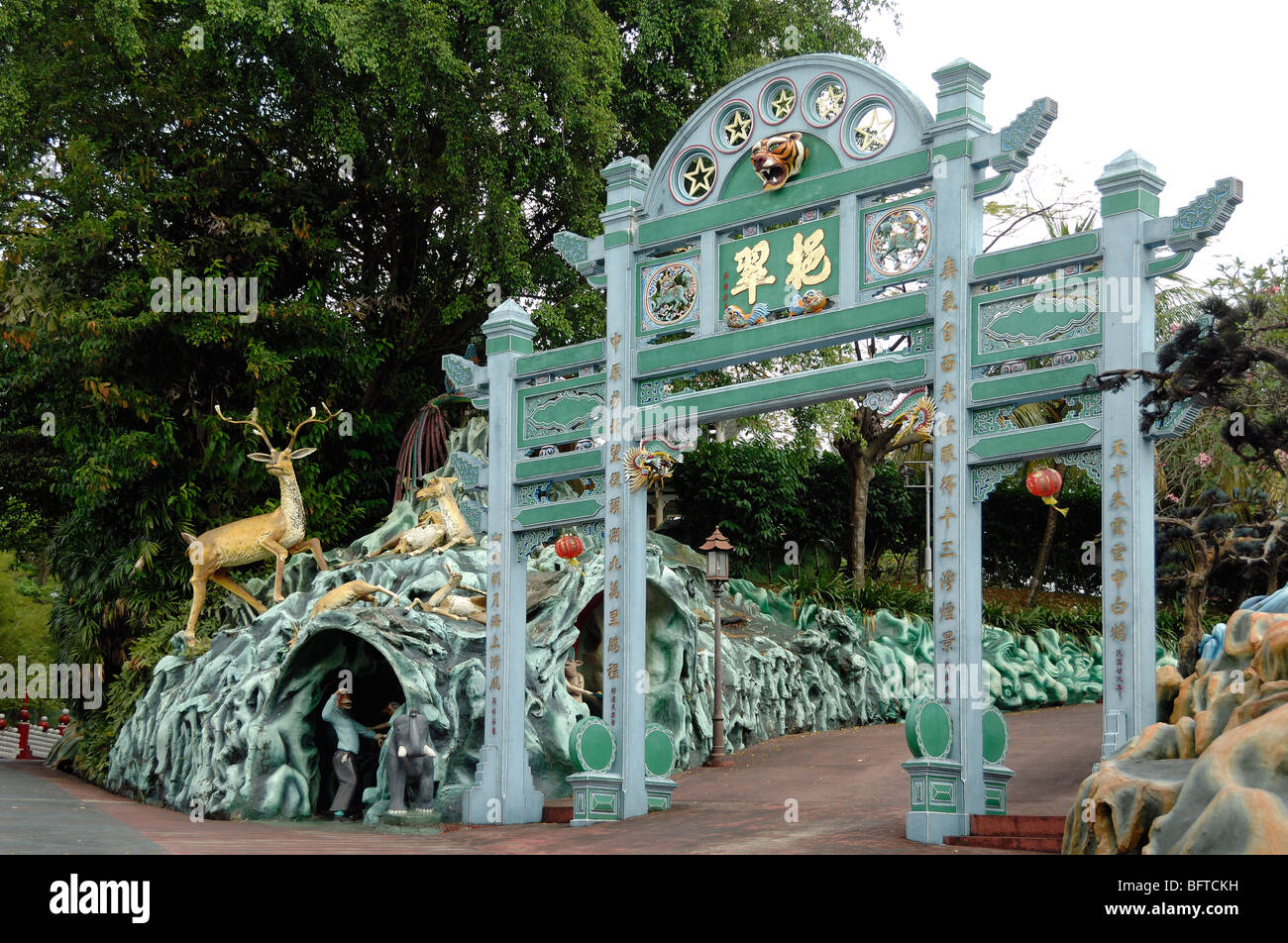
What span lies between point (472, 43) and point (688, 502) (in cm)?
887

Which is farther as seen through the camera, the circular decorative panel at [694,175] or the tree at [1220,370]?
the circular decorative panel at [694,175]

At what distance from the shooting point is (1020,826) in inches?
329

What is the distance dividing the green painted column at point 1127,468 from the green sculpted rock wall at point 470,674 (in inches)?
235

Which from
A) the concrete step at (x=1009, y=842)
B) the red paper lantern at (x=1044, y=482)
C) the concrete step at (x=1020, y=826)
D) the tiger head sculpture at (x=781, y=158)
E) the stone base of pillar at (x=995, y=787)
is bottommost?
the concrete step at (x=1009, y=842)

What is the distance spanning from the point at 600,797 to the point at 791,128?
5.17 meters

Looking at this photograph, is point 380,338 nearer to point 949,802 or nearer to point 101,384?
point 101,384

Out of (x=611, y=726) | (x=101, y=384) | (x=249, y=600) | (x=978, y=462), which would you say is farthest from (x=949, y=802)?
(x=101, y=384)

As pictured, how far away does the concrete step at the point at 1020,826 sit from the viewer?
8.21 metres

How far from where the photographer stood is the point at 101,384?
56.1 ft

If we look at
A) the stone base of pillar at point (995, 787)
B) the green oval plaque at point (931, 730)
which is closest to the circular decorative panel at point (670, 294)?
the green oval plaque at point (931, 730)

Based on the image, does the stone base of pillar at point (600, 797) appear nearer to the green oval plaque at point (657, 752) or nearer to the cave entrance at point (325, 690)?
the green oval plaque at point (657, 752)

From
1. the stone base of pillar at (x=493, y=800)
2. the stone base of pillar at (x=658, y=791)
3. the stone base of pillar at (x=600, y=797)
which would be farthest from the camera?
the stone base of pillar at (x=493, y=800)

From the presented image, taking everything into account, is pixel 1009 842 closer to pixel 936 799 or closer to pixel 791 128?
pixel 936 799

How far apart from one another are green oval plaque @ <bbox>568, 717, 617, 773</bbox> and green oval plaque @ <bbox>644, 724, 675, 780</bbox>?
0.44 m
